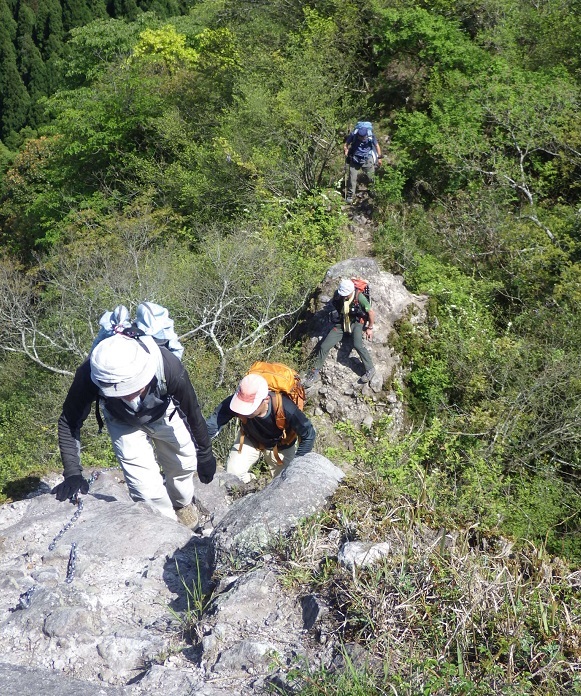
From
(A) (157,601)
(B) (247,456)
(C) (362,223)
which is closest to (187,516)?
(B) (247,456)

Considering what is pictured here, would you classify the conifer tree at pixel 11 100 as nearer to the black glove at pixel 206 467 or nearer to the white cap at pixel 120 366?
the black glove at pixel 206 467

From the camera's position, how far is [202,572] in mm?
3785

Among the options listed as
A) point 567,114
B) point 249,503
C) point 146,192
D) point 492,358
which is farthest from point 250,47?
point 249,503

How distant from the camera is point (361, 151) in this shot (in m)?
13.0

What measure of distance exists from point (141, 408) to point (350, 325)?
565cm

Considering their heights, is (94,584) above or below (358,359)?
above

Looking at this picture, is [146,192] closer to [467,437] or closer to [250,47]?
[250,47]

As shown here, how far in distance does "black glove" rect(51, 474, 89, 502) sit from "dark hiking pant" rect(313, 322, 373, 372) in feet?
18.8

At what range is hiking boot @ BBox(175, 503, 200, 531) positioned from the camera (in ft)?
17.2

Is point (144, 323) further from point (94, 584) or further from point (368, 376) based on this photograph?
point (368, 376)

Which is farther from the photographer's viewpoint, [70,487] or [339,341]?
[339,341]

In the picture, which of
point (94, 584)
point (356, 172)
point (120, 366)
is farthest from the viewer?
point (356, 172)

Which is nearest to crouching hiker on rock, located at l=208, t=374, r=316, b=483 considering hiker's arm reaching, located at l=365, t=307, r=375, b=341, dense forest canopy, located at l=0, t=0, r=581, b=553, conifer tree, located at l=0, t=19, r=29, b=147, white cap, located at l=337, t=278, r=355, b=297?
dense forest canopy, located at l=0, t=0, r=581, b=553

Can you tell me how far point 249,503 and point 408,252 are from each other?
9.29 metres
